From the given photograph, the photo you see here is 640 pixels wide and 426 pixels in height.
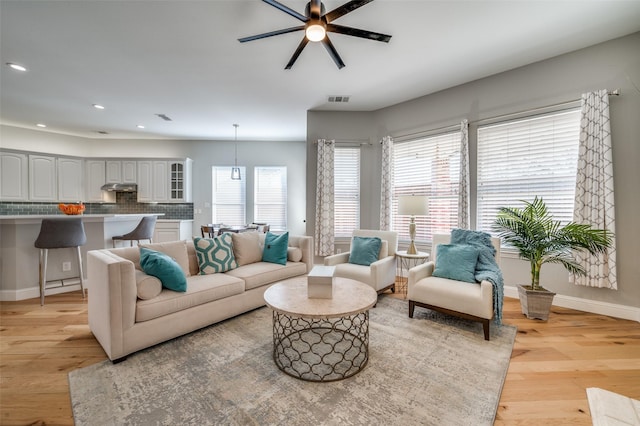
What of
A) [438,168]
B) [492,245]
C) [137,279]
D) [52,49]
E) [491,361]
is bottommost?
[491,361]

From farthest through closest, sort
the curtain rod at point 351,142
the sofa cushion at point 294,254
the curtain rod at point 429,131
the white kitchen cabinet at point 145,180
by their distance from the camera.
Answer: the white kitchen cabinet at point 145,180
the curtain rod at point 351,142
the curtain rod at point 429,131
the sofa cushion at point 294,254

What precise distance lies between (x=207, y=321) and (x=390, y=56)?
11.9 ft

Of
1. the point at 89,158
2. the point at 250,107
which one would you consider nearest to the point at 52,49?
the point at 250,107

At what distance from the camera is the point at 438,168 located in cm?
423

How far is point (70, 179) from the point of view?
6.16 m

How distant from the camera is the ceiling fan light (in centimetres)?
205

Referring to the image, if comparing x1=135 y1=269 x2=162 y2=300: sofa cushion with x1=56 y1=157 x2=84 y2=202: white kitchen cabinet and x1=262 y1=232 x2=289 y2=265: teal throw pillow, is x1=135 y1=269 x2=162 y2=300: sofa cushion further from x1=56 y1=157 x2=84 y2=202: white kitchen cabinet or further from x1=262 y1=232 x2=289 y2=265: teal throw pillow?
x1=56 y1=157 x2=84 y2=202: white kitchen cabinet

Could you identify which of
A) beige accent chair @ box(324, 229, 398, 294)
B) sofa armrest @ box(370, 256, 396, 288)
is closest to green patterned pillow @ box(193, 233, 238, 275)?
beige accent chair @ box(324, 229, 398, 294)

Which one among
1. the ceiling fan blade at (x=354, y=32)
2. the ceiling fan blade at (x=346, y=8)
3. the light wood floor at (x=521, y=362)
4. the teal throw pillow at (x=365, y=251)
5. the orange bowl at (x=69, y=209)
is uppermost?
the ceiling fan blade at (x=346, y=8)

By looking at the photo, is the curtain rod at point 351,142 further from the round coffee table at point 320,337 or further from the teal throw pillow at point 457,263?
the round coffee table at point 320,337

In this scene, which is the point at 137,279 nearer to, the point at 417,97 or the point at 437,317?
the point at 437,317

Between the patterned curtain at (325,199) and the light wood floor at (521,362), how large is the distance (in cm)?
274

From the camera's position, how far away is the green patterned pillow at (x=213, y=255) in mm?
2984

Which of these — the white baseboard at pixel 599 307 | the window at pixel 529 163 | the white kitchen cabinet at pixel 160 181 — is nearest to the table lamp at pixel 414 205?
Result: the window at pixel 529 163
